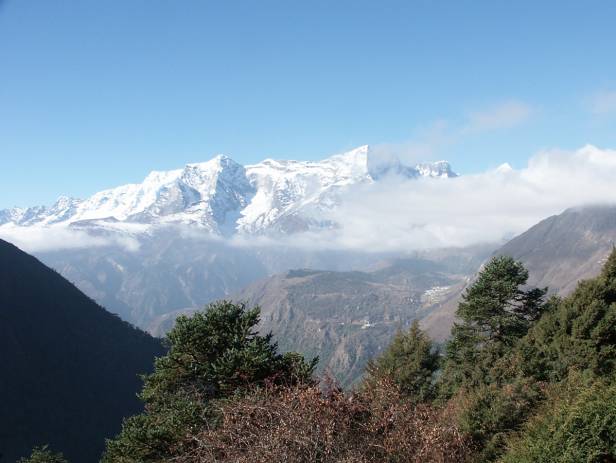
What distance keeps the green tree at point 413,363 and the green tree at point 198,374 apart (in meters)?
18.2

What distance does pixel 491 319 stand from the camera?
38.7m

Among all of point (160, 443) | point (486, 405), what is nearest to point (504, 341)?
point (486, 405)

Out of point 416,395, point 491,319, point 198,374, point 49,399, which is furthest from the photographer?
point 49,399

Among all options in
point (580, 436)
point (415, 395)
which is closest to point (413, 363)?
point (415, 395)

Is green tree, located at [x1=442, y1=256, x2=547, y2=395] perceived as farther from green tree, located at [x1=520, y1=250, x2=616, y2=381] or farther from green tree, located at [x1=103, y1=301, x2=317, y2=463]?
green tree, located at [x1=103, y1=301, x2=317, y2=463]

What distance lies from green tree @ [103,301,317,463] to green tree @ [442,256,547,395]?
17529 mm

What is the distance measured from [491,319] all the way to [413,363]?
9940 millimetres

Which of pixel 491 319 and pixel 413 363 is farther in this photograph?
pixel 413 363

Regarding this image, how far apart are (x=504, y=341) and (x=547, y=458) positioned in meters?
26.3

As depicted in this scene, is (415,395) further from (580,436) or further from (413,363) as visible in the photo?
(580,436)

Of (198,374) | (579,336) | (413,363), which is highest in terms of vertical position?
(579,336)

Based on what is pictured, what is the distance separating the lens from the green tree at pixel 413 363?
147 feet

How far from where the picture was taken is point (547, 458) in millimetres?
14391

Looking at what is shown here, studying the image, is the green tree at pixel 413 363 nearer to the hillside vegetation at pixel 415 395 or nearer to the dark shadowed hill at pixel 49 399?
the hillside vegetation at pixel 415 395
